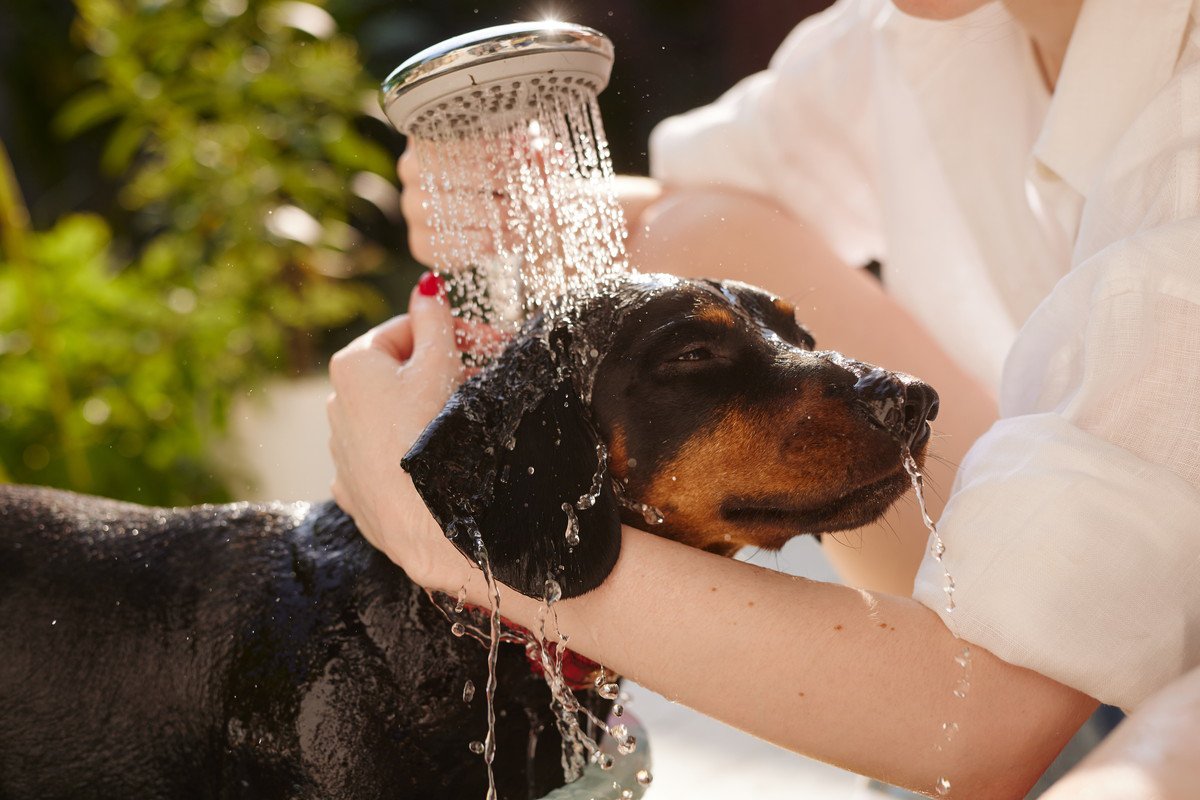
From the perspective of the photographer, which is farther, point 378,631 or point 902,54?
point 902,54

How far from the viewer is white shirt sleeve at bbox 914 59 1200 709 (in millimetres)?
1020

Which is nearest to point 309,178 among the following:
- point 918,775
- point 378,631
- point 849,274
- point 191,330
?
point 191,330

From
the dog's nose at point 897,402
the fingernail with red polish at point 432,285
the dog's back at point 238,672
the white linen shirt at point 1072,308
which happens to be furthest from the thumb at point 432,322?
the white linen shirt at point 1072,308

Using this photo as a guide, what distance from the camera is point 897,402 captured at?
42.4 inches

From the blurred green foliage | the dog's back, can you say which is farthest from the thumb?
the blurred green foliage

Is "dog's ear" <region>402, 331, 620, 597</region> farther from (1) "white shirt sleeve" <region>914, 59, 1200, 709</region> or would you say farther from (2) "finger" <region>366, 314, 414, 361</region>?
(1) "white shirt sleeve" <region>914, 59, 1200, 709</region>

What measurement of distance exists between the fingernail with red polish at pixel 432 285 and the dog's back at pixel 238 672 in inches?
11.9

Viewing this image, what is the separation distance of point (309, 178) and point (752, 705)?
2.04 metres

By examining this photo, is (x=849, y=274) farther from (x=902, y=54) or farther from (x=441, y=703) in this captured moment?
(x=441, y=703)

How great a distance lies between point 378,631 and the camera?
123cm

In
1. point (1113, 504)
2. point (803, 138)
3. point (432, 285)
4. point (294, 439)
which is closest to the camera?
point (1113, 504)

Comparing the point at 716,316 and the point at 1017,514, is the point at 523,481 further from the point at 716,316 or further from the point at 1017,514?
the point at 1017,514

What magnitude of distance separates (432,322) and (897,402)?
58 centimetres

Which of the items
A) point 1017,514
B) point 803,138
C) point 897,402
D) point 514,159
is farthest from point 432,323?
point 803,138
